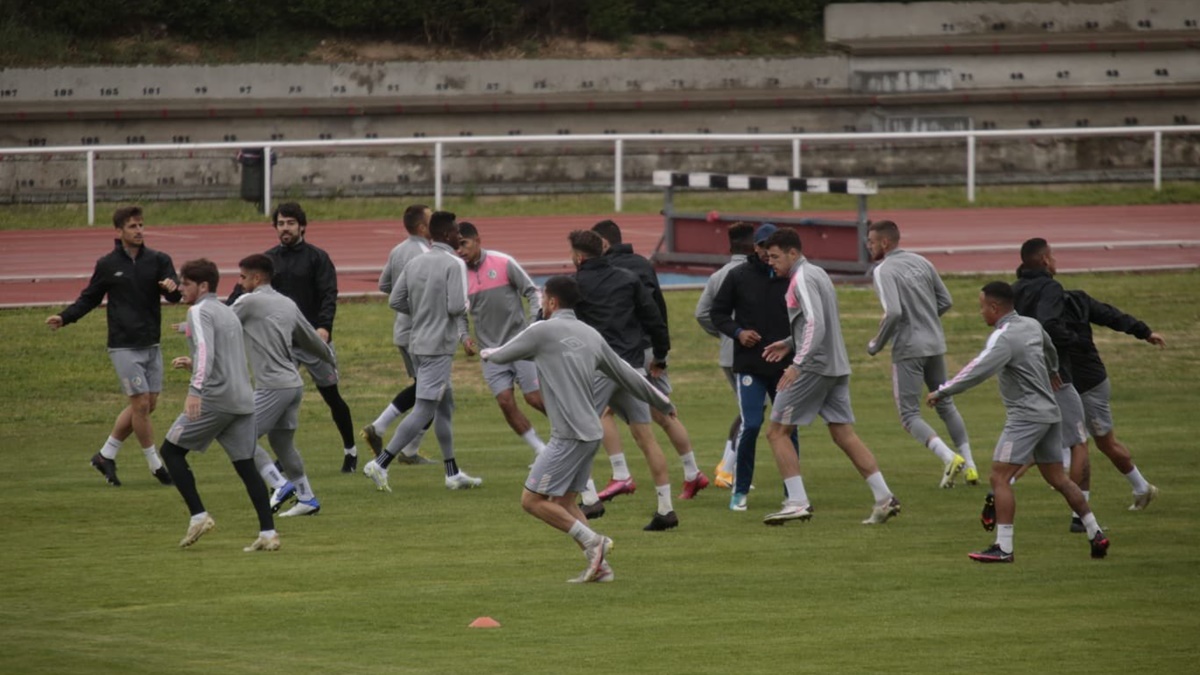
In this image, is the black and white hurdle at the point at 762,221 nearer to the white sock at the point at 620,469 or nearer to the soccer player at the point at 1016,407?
the white sock at the point at 620,469

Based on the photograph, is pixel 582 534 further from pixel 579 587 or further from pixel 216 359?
pixel 216 359

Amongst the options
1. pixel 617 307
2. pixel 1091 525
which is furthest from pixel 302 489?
pixel 1091 525

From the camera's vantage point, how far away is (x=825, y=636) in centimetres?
923

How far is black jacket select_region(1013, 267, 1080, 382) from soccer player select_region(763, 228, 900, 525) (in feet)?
4.24

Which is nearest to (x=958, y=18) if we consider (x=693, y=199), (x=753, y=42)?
(x=753, y=42)

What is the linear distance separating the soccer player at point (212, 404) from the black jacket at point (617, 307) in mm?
2638

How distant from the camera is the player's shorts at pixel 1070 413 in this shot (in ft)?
40.4

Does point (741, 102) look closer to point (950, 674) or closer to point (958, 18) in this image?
point (958, 18)

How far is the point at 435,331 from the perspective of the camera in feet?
46.8

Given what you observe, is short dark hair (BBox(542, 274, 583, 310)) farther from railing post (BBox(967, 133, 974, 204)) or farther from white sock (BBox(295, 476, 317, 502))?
railing post (BBox(967, 133, 974, 204))

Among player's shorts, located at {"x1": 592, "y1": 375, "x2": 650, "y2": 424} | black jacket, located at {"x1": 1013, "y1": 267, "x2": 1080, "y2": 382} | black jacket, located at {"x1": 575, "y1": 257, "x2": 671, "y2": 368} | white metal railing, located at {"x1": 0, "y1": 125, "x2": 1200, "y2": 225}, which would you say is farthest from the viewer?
white metal railing, located at {"x1": 0, "y1": 125, "x2": 1200, "y2": 225}

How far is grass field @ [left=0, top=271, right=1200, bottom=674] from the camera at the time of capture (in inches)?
350

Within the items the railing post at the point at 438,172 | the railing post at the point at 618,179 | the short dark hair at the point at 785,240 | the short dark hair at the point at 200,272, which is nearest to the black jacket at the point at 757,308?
the short dark hair at the point at 785,240

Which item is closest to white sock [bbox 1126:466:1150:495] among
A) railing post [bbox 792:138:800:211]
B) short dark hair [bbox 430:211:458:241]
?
short dark hair [bbox 430:211:458:241]
